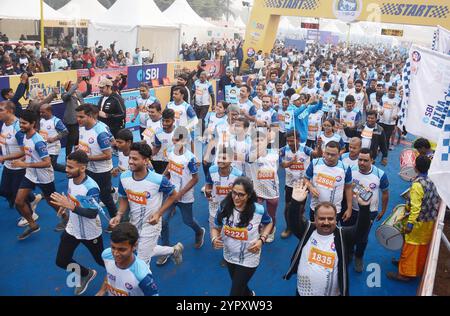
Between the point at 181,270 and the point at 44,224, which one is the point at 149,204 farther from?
the point at 44,224

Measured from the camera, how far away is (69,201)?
4.46 m

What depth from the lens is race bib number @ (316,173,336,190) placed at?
558 centimetres

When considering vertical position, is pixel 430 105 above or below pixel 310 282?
above

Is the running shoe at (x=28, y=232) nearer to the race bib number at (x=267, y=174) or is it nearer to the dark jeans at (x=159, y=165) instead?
the dark jeans at (x=159, y=165)

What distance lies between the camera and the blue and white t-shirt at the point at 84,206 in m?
4.72

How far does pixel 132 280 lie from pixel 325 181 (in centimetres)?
310

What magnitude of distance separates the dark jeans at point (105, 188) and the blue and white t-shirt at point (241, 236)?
2583 mm

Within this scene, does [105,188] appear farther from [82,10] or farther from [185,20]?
[185,20]

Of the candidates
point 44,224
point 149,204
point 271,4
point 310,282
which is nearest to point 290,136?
point 149,204

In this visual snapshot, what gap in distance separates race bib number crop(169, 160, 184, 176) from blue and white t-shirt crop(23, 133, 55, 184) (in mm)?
1722

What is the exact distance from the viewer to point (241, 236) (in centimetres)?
424

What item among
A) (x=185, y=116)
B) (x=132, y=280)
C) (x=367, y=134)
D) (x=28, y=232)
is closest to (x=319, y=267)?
(x=132, y=280)

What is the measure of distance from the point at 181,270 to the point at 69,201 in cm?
197

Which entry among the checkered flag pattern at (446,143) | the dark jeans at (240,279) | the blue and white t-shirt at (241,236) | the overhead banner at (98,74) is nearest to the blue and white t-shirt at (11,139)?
the blue and white t-shirt at (241,236)
